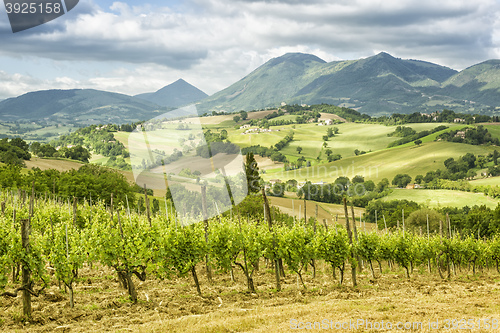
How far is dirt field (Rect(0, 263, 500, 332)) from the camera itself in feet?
39.3

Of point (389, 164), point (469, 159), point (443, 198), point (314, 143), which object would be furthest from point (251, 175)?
point (314, 143)

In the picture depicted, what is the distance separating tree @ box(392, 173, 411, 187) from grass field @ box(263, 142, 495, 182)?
2.94 meters

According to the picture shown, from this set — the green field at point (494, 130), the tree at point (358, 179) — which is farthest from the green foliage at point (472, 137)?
the tree at point (358, 179)

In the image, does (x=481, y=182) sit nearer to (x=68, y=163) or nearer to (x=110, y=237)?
(x=68, y=163)

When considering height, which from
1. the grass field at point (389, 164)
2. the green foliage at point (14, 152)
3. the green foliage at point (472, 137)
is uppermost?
the green foliage at point (14, 152)

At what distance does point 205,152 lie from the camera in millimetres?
12695

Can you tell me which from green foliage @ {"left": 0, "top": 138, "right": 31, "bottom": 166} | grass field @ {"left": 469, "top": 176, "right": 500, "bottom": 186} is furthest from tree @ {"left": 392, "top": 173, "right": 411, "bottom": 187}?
green foliage @ {"left": 0, "top": 138, "right": 31, "bottom": 166}

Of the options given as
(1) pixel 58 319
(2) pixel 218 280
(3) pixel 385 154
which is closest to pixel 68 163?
(2) pixel 218 280

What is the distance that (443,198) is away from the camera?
102812 mm

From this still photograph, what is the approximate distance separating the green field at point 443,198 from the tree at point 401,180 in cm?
791

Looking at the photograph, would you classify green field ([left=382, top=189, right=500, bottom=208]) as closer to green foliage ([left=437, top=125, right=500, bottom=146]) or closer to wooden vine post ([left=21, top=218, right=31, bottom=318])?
green foliage ([left=437, top=125, right=500, bottom=146])

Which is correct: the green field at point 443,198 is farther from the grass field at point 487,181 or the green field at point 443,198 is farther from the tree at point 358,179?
the tree at point 358,179

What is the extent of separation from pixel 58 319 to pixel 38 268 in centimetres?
169

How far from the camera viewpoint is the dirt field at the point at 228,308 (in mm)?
11977
